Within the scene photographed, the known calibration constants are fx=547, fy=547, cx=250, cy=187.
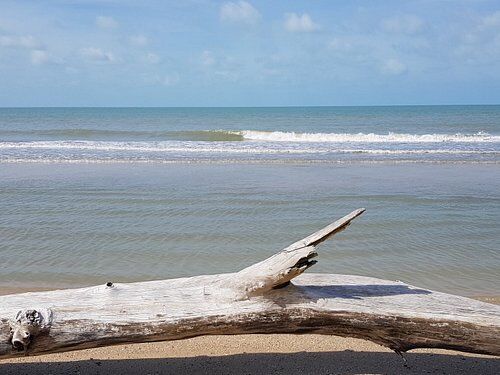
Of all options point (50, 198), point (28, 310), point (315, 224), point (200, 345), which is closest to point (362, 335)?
point (200, 345)

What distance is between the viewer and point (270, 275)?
3520 millimetres

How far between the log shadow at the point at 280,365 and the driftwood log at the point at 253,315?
1.83 ft

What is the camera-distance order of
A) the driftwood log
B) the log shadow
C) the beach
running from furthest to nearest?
1. the beach
2. the log shadow
3. the driftwood log

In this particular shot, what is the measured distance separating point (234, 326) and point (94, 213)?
6.47 metres

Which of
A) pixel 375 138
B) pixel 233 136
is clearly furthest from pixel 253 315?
pixel 233 136

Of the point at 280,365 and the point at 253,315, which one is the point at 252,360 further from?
the point at 253,315

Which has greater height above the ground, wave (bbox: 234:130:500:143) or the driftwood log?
wave (bbox: 234:130:500:143)

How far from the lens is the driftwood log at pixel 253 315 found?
346 centimetres

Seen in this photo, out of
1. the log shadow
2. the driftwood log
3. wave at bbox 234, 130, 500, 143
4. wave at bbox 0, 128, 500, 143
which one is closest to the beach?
the log shadow

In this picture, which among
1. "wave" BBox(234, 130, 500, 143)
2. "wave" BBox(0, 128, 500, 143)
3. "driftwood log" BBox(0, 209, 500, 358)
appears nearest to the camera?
"driftwood log" BBox(0, 209, 500, 358)

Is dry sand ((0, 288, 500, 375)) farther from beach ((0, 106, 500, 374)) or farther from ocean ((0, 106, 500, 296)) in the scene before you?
ocean ((0, 106, 500, 296))

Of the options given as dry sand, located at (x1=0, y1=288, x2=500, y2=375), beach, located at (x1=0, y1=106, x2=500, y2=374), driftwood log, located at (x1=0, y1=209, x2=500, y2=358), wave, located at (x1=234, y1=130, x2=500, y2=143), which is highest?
wave, located at (x1=234, y1=130, x2=500, y2=143)

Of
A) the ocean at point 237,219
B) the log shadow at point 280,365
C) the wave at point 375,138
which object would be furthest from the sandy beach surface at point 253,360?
the wave at point 375,138

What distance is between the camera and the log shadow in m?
4.06
